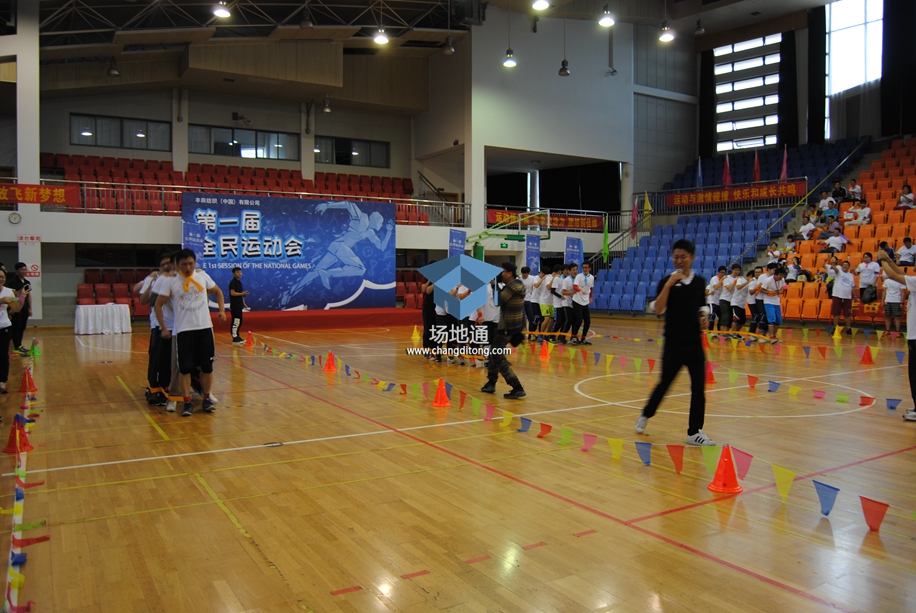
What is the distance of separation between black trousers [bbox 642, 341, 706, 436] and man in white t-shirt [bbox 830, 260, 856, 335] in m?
11.4

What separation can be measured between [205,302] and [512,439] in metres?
3.35

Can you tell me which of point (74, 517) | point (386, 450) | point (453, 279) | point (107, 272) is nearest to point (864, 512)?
point (386, 450)

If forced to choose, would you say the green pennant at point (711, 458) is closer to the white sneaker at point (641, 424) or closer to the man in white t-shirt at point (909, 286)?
the white sneaker at point (641, 424)

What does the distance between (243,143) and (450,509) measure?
2230cm

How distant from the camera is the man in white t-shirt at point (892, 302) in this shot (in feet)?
46.9

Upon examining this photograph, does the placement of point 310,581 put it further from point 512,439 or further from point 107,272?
point 107,272

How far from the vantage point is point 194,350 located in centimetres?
659

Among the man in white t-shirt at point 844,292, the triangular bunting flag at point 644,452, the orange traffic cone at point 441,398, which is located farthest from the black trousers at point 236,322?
the man in white t-shirt at point 844,292

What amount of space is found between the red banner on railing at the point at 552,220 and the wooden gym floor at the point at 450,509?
54.0 ft

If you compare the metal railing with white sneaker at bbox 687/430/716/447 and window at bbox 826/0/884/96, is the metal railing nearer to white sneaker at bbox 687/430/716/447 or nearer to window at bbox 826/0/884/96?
white sneaker at bbox 687/430/716/447

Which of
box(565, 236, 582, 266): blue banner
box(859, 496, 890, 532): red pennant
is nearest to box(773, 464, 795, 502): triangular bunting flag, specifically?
box(859, 496, 890, 532): red pennant

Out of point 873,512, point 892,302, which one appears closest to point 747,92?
point 892,302

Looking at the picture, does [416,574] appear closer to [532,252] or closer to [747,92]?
[532,252]

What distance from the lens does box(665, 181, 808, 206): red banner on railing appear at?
22156 mm
